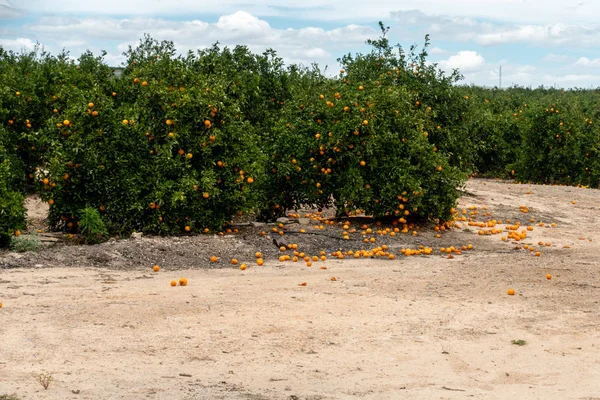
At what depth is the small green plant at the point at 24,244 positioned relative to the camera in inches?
365

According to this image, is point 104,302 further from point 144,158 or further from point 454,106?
point 454,106

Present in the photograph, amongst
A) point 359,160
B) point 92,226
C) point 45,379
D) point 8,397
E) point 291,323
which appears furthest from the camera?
point 359,160

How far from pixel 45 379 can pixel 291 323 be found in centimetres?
227

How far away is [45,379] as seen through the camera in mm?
5137

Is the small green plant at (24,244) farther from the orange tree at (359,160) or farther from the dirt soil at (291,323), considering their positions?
the orange tree at (359,160)

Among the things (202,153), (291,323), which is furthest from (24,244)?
(291,323)

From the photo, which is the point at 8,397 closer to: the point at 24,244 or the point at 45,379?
the point at 45,379

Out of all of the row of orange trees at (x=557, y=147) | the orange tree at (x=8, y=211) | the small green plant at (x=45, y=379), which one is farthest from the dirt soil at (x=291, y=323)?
the row of orange trees at (x=557, y=147)

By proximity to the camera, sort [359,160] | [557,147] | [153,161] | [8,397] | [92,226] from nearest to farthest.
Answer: [8,397]
[92,226]
[153,161]
[359,160]
[557,147]

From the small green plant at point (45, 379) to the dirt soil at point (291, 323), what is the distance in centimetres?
5

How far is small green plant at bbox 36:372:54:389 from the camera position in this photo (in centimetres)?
501

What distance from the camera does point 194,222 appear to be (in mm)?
10594

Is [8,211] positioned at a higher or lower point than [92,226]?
higher

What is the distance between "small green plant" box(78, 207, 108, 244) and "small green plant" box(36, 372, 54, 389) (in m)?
4.56
